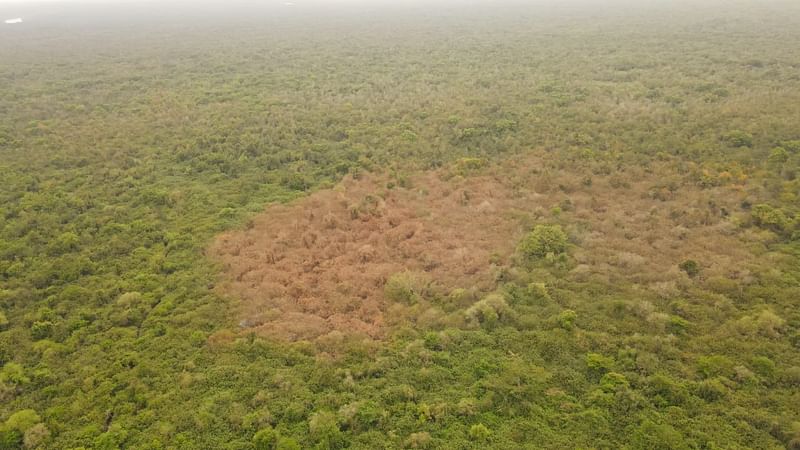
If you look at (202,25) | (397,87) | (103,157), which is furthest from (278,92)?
(202,25)

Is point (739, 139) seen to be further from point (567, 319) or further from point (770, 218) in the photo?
point (567, 319)

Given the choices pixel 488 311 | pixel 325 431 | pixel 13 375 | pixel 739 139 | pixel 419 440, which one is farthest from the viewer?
pixel 739 139

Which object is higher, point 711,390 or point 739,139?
point 739,139

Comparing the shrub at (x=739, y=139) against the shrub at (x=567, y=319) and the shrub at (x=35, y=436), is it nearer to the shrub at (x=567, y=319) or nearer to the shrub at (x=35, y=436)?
the shrub at (x=567, y=319)

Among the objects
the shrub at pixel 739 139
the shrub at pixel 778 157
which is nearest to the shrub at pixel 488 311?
the shrub at pixel 778 157

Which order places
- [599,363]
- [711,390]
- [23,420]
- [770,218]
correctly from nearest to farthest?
[711,390] → [23,420] → [599,363] → [770,218]

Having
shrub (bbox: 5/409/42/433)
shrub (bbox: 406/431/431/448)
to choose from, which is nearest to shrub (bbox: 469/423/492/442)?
shrub (bbox: 406/431/431/448)

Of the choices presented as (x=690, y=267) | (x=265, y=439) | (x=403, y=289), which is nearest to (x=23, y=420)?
(x=265, y=439)

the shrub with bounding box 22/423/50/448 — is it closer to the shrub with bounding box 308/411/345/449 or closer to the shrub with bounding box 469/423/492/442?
the shrub with bounding box 308/411/345/449
